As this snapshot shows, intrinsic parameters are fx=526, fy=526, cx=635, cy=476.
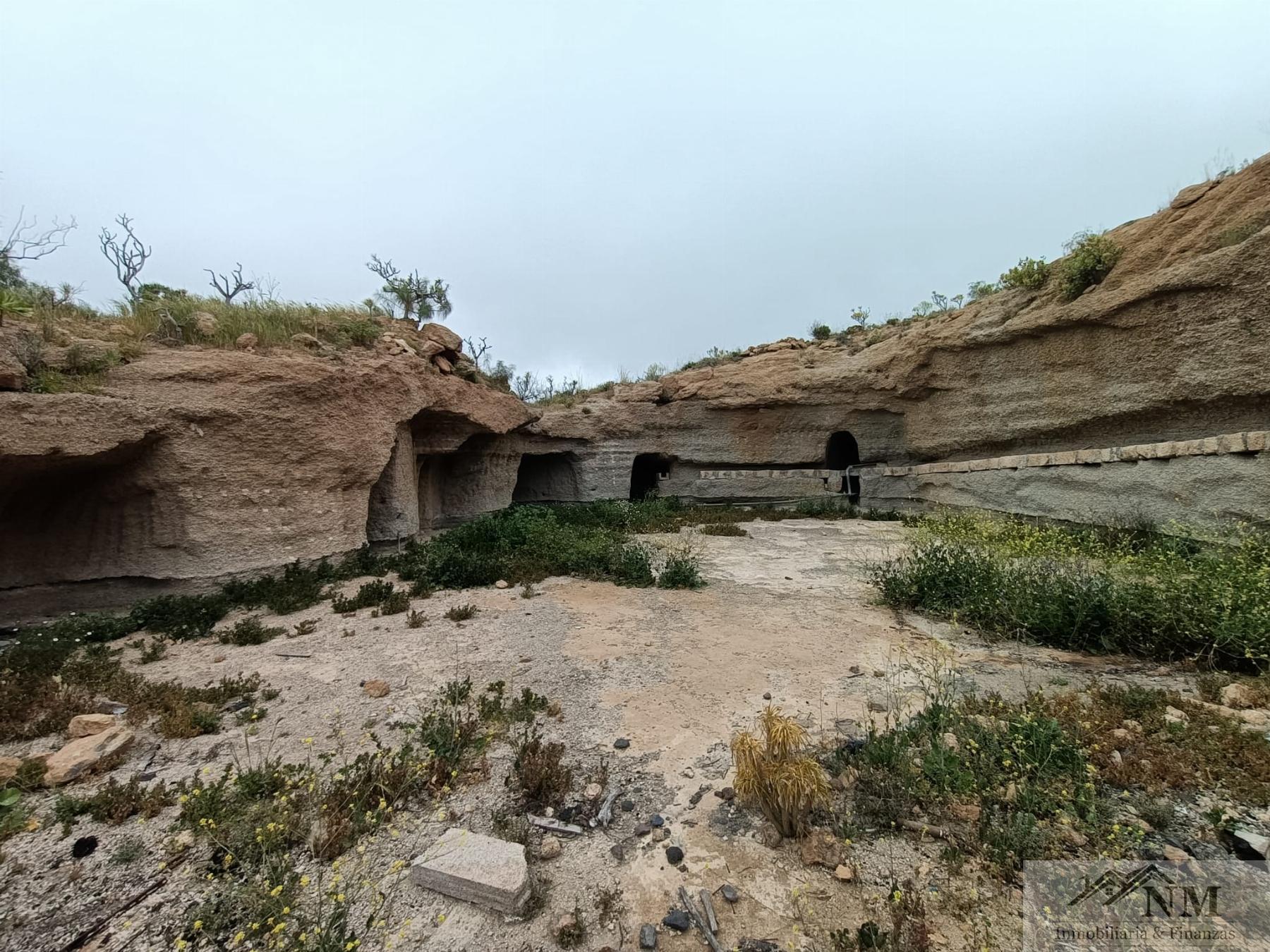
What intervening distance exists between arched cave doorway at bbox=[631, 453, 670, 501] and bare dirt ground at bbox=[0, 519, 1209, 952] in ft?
37.8

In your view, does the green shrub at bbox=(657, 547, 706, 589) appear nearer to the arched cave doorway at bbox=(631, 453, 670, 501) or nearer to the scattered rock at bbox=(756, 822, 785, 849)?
the scattered rock at bbox=(756, 822, 785, 849)

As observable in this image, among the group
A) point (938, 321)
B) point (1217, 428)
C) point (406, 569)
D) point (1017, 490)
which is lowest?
Result: point (406, 569)

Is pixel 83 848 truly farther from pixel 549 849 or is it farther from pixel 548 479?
pixel 548 479

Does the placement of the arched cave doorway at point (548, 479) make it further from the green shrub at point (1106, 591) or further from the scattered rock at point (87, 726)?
the scattered rock at point (87, 726)

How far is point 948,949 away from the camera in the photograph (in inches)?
77.4

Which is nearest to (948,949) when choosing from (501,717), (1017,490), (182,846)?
(501,717)

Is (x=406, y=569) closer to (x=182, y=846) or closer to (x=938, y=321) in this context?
(x=182, y=846)

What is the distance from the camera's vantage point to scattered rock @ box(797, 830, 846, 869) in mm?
2447

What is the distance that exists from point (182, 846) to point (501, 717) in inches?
72.3

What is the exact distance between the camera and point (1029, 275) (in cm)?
1109

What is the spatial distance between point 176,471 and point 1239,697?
10.6 m

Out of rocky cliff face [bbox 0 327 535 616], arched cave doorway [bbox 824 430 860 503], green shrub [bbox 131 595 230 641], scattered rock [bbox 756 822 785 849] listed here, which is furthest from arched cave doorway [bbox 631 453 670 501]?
scattered rock [bbox 756 822 785 849]

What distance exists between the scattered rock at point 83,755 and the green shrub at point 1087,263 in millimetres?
14395

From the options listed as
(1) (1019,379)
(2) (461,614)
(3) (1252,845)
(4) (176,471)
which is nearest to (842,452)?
(1) (1019,379)
